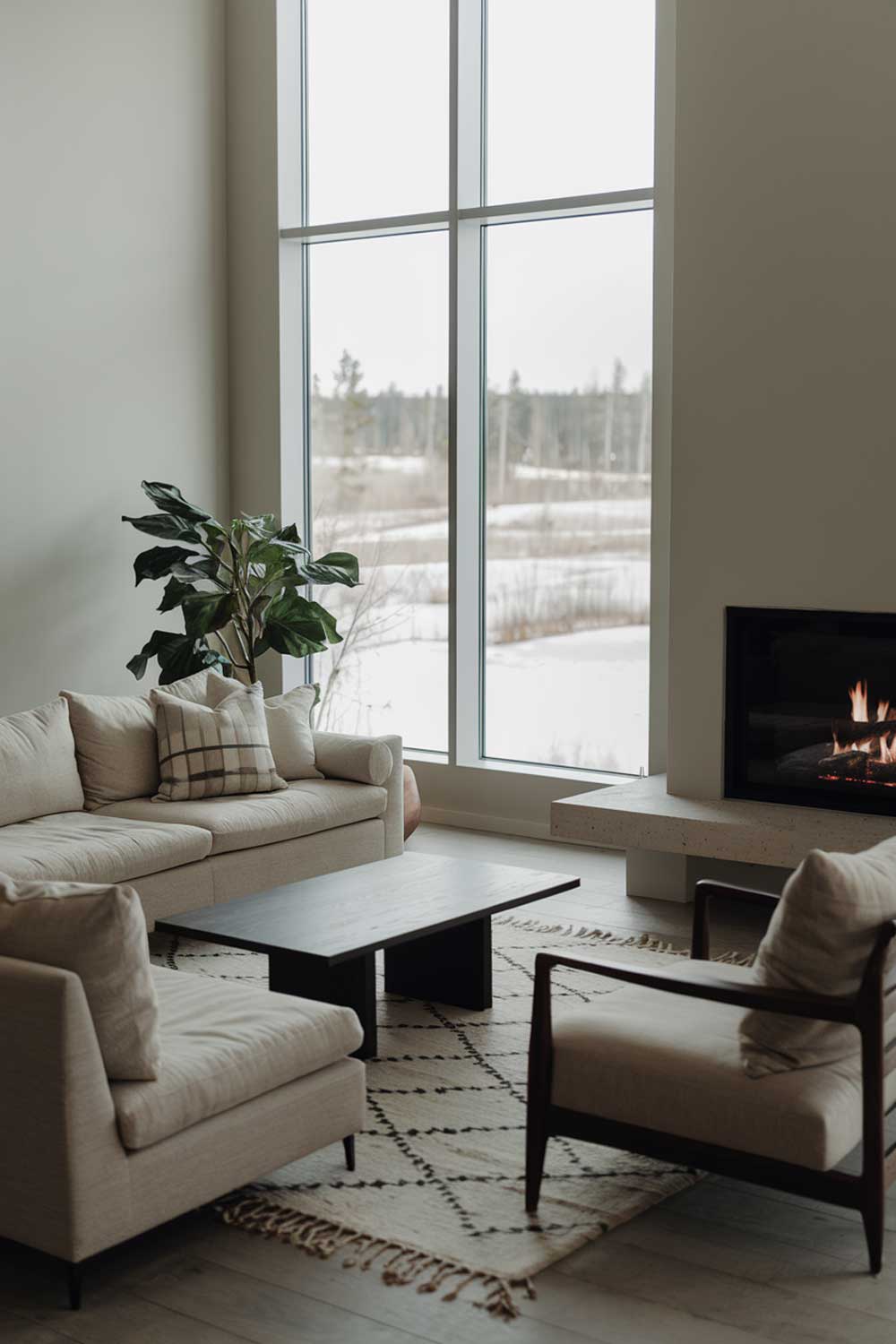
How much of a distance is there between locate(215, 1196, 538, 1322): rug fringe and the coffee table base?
0.90m

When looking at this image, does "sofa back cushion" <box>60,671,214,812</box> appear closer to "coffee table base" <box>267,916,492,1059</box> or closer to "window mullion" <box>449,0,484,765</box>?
"coffee table base" <box>267,916,492,1059</box>

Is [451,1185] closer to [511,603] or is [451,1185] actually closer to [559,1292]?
[559,1292]

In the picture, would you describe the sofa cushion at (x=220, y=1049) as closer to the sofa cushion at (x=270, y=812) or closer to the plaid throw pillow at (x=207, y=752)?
the sofa cushion at (x=270, y=812)

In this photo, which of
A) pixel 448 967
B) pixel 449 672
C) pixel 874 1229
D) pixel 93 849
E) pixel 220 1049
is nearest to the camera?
pixel 874 1229

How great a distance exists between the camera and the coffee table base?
14.2 ft

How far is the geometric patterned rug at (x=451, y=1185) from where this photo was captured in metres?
3.14

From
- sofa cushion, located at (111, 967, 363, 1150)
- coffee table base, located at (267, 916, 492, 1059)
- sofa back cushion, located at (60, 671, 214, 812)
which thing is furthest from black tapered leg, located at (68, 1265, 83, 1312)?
sofa back cushion, located at (60, 671, 214, 812)

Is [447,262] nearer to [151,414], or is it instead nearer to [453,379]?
[453,379]

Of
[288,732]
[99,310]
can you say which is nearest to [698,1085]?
[288,732]

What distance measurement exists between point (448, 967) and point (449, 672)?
2931 mm

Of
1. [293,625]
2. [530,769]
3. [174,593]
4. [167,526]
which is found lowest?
[530,769]

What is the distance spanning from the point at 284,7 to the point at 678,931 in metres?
5.28

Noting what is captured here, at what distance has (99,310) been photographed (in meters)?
7.35

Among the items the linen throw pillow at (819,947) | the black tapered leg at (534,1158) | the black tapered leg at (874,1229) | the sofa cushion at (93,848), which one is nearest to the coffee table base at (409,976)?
the sofa cushion at (93,848)
